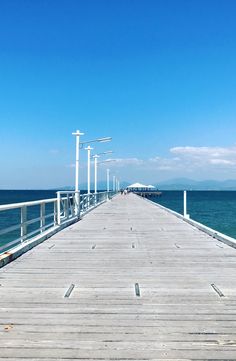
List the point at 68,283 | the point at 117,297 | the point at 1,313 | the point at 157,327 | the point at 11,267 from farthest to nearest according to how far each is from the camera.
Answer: the point at 11,267
the point at 68,283
the point at 117,297
the point at 1,313
the point at 157,327

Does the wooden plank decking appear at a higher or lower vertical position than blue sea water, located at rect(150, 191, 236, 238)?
higher

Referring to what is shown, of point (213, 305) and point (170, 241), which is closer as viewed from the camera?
point (213, 305)

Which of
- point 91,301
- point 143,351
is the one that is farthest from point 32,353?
point 91,301

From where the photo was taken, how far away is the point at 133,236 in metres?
13.3

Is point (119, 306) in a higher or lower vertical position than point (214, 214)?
higher

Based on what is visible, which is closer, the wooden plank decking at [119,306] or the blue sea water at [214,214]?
the wooden plank decking at [119,306]

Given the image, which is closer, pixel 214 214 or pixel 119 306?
pixel 119 306

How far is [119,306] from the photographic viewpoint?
5344mm

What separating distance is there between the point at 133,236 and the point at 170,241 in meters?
1.57

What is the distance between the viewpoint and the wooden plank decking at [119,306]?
157 inches

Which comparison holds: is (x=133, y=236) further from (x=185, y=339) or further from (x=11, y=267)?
(x=185, y=339)

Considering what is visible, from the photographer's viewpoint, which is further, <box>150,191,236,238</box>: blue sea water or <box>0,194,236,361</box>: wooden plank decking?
<box>150,191,236,238</box>: blue sea water

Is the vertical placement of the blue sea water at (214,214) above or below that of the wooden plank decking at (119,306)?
below

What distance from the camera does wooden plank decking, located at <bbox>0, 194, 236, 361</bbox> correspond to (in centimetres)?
399
